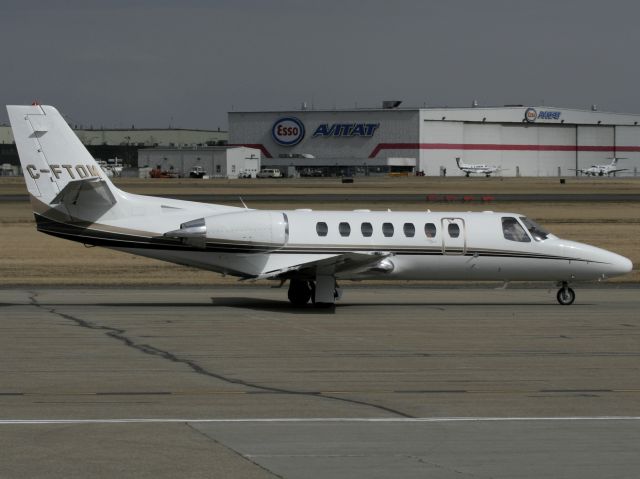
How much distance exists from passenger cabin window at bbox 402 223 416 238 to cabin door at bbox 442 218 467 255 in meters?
0.80

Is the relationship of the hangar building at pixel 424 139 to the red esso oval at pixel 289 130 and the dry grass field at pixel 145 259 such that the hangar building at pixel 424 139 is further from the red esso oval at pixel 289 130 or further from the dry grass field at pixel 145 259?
the dry grass field at pixel 145 259

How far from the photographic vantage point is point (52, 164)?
27328 millimetres
